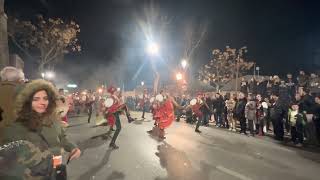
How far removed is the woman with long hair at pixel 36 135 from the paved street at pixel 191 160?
4731 millimetres

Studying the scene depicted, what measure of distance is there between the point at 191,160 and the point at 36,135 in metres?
7.27

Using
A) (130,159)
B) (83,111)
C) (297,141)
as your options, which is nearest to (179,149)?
(130,159)

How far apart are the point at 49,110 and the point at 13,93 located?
95cm

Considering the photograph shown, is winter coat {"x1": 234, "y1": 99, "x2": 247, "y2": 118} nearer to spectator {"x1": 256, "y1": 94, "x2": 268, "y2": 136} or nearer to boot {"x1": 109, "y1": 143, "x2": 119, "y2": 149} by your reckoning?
spectator {"x1": 256, "y1": 94, "x2": 268, "y2": 136}

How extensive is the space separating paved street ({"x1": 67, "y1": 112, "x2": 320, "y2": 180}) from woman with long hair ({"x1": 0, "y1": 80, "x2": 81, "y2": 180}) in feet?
15.5

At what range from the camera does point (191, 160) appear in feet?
34.7

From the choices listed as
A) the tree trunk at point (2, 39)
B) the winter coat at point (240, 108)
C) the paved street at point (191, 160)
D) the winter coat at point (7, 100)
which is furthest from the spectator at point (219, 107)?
the winter coat at point (7, 100)

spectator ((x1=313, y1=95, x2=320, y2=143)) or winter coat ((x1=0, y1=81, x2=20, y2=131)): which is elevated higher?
winter coat ((x1=0, y1=81, x2=20, y2=131))

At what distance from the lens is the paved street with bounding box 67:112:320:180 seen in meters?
8.84

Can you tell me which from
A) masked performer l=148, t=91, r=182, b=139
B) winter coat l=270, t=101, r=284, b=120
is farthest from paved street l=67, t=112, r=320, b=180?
winter coat l=270, t=101, r=284, b=120

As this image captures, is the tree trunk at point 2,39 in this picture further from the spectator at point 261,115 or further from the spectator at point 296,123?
the spectator at point 296,123

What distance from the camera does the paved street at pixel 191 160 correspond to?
29.0ft

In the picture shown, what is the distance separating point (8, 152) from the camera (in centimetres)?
345

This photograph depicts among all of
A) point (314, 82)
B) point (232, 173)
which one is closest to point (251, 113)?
point (314, 82)
